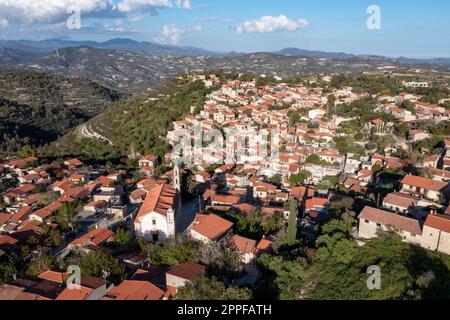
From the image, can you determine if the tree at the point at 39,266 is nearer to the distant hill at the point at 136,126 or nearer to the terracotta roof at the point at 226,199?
the terracotta roof at the point at 226,199

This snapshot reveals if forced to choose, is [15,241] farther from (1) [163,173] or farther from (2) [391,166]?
(2) [391,166]

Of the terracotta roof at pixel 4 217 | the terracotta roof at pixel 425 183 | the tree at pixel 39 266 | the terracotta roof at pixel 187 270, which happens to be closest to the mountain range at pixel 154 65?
the terracotta roof at pixel 425 183

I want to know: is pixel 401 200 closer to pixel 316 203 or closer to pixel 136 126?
pixel 316 203

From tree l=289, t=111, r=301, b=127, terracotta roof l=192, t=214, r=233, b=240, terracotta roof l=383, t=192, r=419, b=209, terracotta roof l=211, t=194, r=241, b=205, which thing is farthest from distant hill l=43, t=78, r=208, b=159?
terracotta roof l=383, t=192, r=419, b=209

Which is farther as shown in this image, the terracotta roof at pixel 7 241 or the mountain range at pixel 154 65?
the mountain range at pixel 154 65

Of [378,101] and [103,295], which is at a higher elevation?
[378,101]

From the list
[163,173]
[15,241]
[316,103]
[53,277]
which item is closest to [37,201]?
[15,241]

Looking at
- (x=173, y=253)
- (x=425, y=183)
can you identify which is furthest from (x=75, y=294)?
(x=425, y=183)
